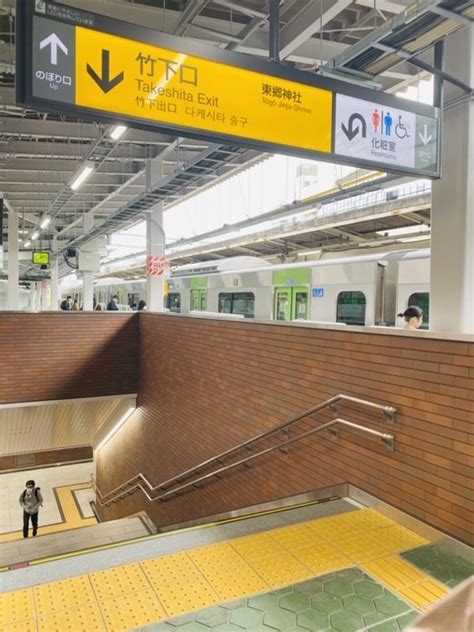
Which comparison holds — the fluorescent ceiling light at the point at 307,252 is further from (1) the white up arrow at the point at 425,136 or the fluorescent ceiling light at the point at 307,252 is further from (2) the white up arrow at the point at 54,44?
(2) the white up arrow at the point at 54,44

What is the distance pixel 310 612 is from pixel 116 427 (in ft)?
30.8

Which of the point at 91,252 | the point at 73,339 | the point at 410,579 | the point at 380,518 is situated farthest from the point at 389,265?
the point at 91,252

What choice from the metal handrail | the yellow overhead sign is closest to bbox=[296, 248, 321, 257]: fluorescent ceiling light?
the metal handrail

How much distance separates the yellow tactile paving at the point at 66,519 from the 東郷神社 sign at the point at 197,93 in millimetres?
10281

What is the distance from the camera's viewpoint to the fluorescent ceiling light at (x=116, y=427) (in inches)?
396

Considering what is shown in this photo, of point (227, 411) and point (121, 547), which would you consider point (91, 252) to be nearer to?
point (227, 411)

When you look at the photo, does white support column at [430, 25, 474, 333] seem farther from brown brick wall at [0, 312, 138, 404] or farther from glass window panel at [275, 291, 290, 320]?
brown brick wall at [0, 312, 138, 404]

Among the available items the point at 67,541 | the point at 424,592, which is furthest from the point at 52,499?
the point at 424,592

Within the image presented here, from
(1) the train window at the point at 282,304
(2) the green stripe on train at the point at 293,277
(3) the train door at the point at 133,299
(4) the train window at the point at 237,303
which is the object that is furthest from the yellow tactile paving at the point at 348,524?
(3) the train door at the point at 133,299

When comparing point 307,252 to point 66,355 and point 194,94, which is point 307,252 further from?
point 194,94

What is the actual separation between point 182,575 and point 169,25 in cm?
538

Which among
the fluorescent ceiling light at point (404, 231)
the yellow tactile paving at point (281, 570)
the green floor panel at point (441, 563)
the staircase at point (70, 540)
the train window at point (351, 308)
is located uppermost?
→ the fluorescent ceiling light at point (404, 231)

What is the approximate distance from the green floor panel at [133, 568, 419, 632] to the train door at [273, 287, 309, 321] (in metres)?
5.95

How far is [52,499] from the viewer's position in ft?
43.9
